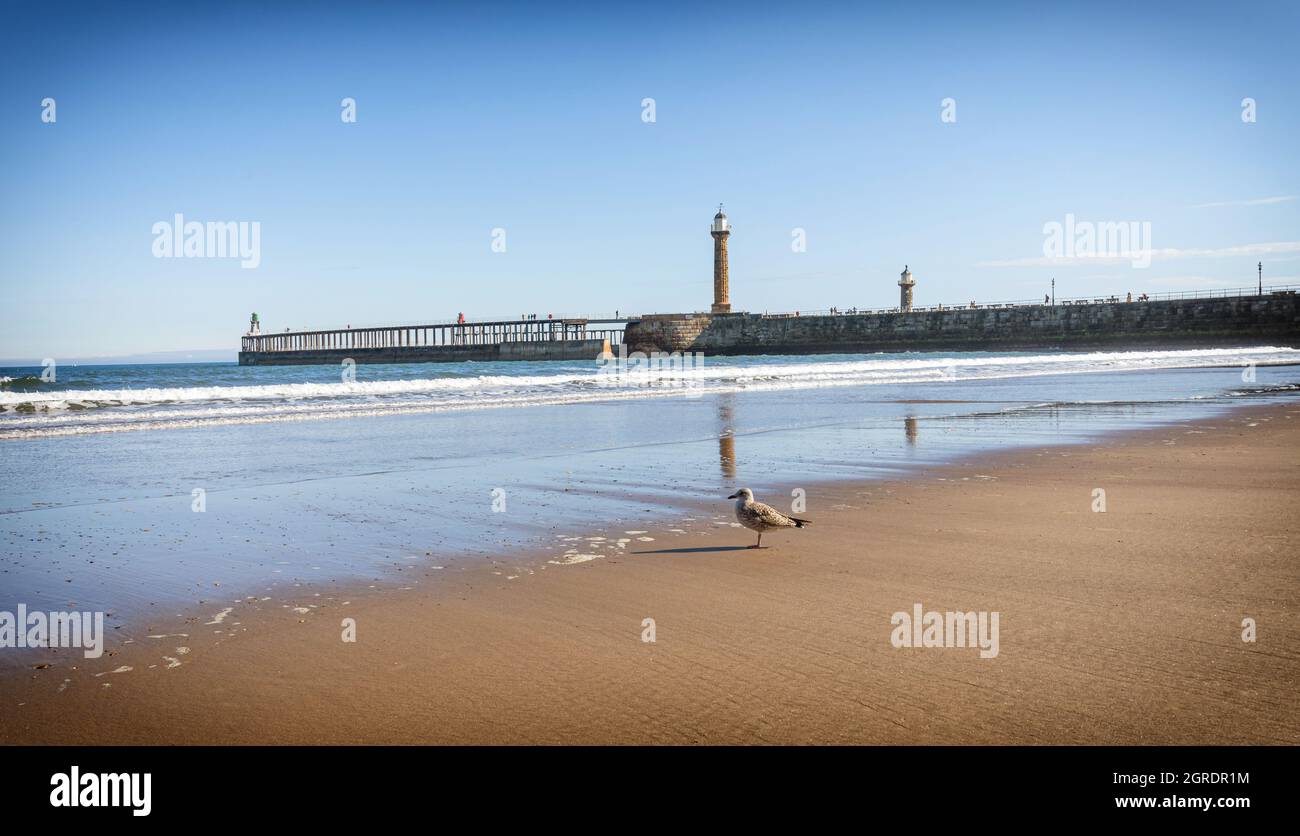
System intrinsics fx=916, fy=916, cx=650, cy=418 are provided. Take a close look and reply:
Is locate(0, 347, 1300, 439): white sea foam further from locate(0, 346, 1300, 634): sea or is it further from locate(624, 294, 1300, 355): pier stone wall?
locate(624, 294, 1300, 355): pier stone wall

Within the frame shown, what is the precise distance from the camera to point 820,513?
6414 mm

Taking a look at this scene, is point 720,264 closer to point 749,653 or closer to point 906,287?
point 906,287

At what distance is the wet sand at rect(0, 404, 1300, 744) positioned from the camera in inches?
111

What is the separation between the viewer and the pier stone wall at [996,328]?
5391 cm

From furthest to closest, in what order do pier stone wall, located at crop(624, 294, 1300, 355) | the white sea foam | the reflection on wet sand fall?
pier stone wall, located at crop(624, 294, 1300, 355), the white sea foam, the reflection on wet sand

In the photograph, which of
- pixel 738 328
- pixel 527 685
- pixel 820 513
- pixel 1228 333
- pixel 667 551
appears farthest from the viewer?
pixel 738 328

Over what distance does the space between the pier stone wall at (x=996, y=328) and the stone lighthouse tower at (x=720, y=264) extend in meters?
1.57

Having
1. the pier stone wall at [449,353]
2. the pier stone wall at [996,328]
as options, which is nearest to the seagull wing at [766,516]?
the pier stone wall at [996,328]

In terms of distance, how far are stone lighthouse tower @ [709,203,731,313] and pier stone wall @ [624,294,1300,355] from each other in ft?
5.14

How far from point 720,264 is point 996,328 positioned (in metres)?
22.4

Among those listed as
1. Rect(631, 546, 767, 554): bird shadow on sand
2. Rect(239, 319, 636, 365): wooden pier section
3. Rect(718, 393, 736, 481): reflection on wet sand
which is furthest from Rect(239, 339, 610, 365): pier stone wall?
Rect(631, 546, 767, 554): bird shadow on sand
